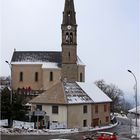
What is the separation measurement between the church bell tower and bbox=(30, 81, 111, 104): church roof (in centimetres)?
1338

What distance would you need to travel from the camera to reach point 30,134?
39219mm

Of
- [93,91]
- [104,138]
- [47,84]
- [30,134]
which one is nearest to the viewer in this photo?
[104,138]

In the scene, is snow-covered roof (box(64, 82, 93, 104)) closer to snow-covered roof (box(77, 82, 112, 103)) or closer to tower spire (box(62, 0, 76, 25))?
snow-covered roof (box(77, 82, 112, 103))

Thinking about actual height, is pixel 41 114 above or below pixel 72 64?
below

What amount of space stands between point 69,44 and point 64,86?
743 inches

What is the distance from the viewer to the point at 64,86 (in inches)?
2109

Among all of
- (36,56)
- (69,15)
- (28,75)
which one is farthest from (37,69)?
(69,15)

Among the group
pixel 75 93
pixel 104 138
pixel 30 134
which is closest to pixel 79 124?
pixel 75 93

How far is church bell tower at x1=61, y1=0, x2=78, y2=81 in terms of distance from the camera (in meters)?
70.8

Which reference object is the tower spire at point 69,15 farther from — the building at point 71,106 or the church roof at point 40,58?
the building at point 71,106

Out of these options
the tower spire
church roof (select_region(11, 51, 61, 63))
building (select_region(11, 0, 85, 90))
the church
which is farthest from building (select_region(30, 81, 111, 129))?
church roof (select_region(11, 51, 61, 63))

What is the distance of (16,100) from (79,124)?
8.82 m

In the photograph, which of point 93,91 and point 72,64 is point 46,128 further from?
point 72,64

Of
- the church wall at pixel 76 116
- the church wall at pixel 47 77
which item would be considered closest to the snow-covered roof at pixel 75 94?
the church wall at pixel 76 116
